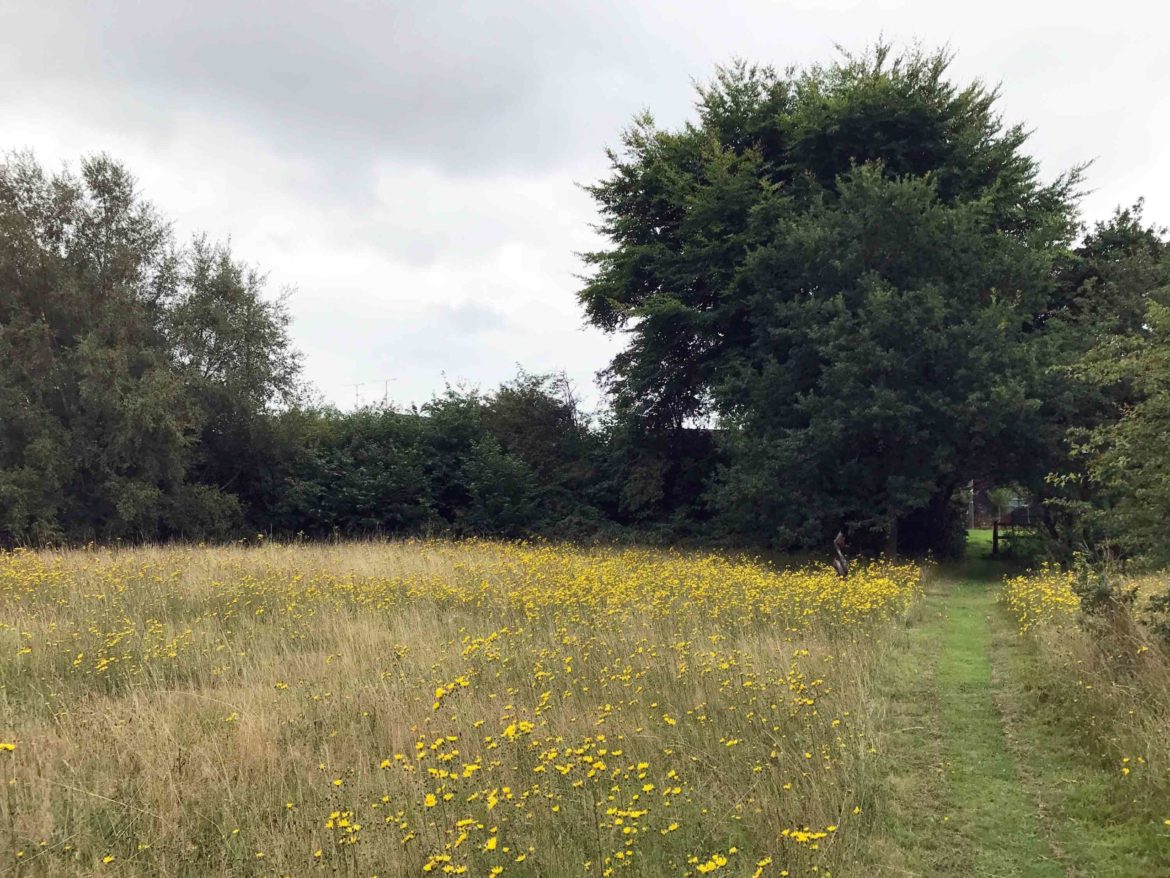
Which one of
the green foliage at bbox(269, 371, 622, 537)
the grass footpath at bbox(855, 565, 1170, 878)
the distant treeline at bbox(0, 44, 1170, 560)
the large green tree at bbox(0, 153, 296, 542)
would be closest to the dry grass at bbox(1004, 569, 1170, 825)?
the grass footpath at bbox(855, 565, 1170, 878)

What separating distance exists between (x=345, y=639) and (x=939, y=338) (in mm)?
15480

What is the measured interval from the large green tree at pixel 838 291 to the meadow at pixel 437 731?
31.7ft

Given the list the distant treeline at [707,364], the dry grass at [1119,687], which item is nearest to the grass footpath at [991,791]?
the dry grass at [1119,687]

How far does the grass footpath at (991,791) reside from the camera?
4.88 m

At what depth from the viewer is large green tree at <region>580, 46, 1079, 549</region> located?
19.9 meters

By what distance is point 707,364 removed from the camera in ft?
86.1

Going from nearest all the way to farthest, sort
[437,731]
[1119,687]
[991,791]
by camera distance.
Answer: [991,791], [437,731], [1119,687]

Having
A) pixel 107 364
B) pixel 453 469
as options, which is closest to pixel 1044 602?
pixel 453 469

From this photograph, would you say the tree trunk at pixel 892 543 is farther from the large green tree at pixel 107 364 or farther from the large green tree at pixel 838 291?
the large green tree at pixel 107 364

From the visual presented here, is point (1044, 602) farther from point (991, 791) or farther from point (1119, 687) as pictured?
point (991, 791)

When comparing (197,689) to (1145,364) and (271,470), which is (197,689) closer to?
(1145,364)

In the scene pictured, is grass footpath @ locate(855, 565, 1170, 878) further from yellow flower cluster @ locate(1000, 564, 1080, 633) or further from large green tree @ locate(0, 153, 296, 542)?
large green tree @ locate(0, 153, 296, 542)

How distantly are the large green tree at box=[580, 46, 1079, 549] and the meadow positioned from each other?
967cm

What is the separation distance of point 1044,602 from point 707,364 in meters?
15.3
